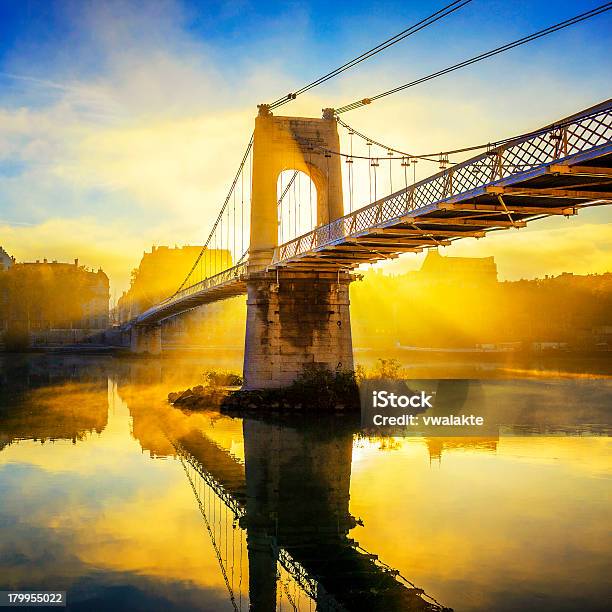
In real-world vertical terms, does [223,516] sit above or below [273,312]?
below

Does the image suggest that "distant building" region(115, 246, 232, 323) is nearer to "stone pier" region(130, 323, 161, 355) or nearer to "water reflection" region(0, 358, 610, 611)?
"stone pier" region(130, 323, 161, 355)

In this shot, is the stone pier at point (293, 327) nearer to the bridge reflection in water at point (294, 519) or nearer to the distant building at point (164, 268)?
the bridge reflection in water at point (294, 519)

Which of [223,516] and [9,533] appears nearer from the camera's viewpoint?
[9,533]

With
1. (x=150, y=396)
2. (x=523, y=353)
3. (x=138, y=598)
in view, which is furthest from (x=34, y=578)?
(x=523, y=353)

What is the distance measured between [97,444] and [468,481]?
13555 mm

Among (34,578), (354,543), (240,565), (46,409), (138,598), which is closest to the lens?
(138,598)

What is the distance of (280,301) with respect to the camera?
112 ft

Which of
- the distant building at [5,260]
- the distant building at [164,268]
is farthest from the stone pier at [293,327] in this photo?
the distant building at [164,268]

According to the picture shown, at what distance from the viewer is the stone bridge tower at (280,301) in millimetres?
33781

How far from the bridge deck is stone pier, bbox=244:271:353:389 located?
3664 mm

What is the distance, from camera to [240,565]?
13.4m

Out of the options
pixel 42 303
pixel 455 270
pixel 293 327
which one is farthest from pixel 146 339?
pixel 455 270

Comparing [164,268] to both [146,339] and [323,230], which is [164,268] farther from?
[323,230]

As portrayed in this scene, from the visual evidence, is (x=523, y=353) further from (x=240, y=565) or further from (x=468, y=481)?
(x=240, y=565)
